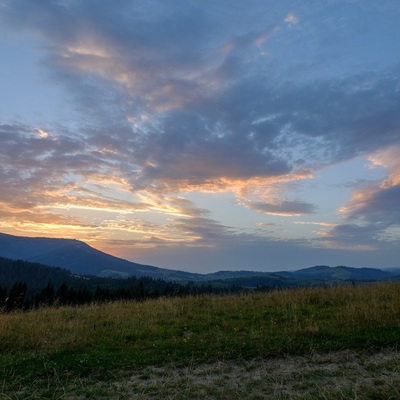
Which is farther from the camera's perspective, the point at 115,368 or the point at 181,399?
the point at 115,368

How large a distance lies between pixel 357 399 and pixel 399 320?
22.4 feet

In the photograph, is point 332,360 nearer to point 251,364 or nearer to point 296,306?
point 251,364

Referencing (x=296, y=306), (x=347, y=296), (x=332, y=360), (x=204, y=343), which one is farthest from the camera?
(x=347, y=296)

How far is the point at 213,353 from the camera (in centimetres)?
867

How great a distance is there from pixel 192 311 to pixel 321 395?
10.1 m

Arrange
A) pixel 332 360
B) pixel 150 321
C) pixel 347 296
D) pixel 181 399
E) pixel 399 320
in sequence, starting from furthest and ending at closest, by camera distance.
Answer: pixel 347 296, pixel 150 321, pixel 399 320, pixel 332 360, pixel 181 399

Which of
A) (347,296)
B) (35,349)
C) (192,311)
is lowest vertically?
(35,349)

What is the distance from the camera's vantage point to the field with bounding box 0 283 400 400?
6.46m

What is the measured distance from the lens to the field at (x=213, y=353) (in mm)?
6457

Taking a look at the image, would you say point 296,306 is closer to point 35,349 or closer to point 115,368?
point 115,368

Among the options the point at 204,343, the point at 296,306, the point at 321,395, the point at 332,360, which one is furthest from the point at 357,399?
the point at 296,306

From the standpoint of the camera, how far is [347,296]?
50.8ft

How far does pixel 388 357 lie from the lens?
7902 mm

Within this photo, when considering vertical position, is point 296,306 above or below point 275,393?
above
